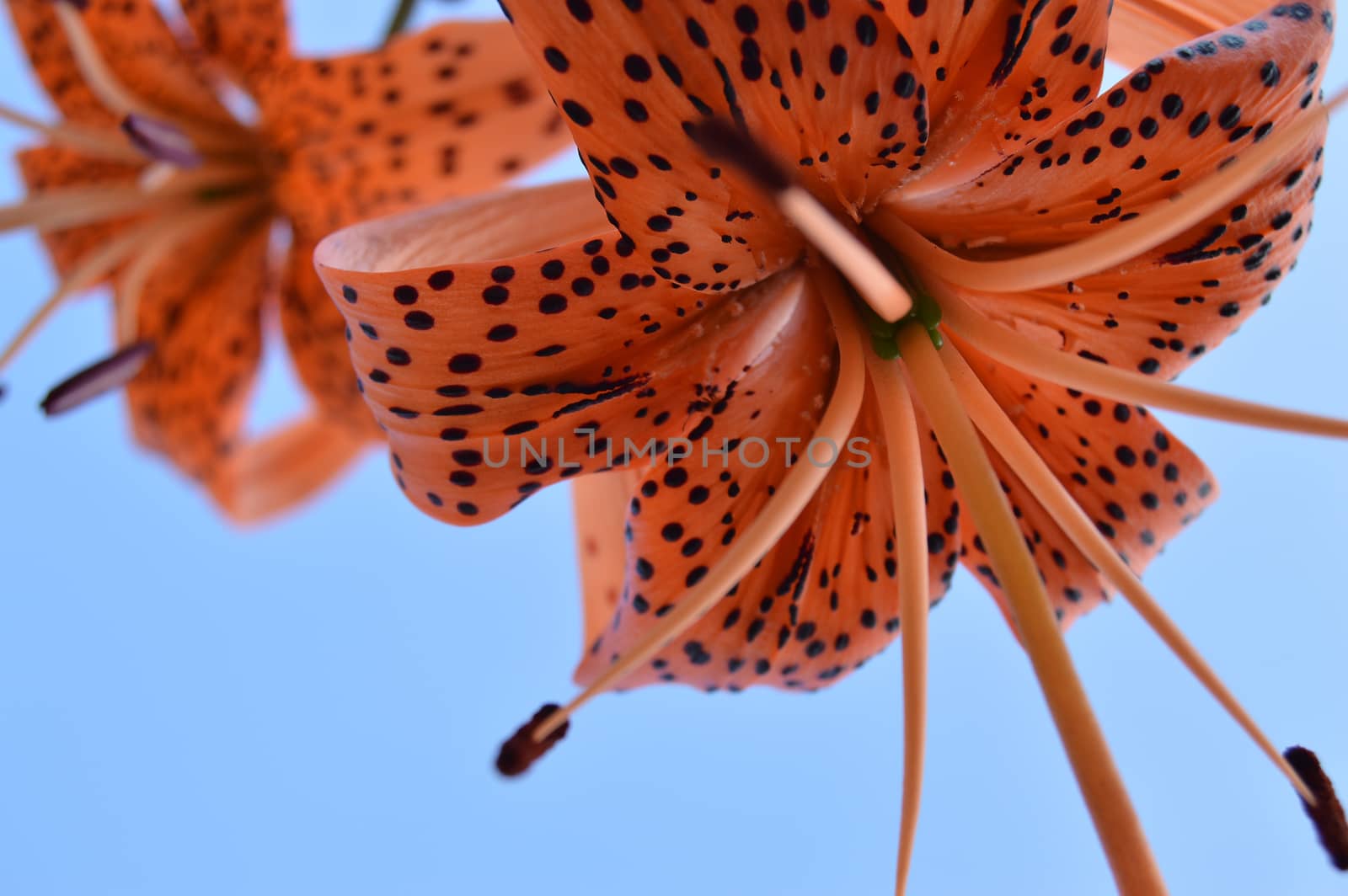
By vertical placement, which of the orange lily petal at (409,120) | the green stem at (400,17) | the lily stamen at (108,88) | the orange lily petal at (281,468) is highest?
the green stem at (400,17)

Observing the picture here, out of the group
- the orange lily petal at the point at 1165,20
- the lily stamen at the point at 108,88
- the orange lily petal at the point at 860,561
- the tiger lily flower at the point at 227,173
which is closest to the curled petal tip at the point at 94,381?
the tiger lily flower at the point at 227,173

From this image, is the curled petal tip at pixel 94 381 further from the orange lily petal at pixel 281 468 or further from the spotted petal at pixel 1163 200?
the spotted petal at pixel 1163 200

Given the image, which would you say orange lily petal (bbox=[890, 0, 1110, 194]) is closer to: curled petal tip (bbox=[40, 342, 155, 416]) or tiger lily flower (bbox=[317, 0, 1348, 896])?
tiger lily flower (bbox=[317, 0, 1348, 896])

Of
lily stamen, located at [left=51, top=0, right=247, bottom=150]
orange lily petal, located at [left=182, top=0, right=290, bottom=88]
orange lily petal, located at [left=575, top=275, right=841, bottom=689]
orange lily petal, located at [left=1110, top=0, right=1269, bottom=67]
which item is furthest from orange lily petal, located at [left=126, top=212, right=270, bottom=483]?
orange lily petal, located at [left=1110, top=0, right=1269, bottom=67]

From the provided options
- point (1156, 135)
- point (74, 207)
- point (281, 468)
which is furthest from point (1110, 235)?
point (281, 468)

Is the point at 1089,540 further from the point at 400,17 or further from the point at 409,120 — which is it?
the point at 400,17
